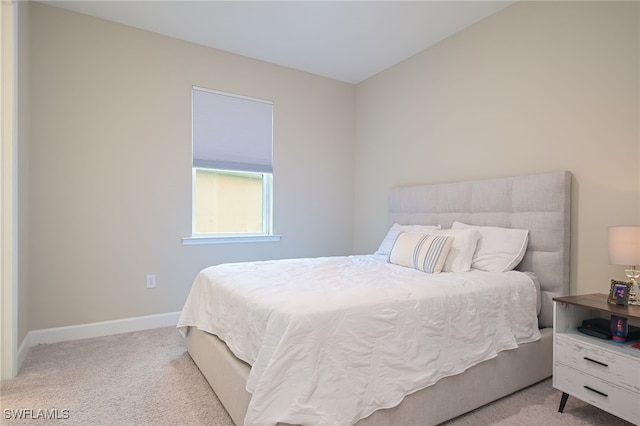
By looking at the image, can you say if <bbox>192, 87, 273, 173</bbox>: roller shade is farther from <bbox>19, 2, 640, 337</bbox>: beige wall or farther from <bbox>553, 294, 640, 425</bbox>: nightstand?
<bbox>553, 294, 640, 425</bbox>: nightstand

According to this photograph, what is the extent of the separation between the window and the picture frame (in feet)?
9.82

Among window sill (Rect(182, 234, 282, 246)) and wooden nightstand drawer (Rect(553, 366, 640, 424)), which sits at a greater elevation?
window sill (Rect(182, 234, 282, 246))

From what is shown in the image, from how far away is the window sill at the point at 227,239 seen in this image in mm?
3368

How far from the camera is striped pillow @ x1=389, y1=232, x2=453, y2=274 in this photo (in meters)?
2.37

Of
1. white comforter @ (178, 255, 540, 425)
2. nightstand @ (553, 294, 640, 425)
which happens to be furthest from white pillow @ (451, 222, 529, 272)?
nightstand @ (553, 294, 640, 425)

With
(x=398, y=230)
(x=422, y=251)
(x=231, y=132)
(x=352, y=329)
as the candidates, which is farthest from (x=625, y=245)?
(x=231, y=132)

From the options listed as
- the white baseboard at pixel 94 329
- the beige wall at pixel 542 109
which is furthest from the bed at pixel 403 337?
the white baseboard at pixel 94 329

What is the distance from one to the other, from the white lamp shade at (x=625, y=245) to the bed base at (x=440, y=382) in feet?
2.27

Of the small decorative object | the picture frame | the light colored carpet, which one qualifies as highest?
the picture frame

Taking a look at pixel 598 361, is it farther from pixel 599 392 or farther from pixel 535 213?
pixel 535 213

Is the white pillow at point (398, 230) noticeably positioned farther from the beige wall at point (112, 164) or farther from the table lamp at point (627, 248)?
the beige wall at point (112, 164)

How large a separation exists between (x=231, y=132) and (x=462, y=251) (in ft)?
8.40

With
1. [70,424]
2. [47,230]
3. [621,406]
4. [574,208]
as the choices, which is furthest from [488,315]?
[47,230]

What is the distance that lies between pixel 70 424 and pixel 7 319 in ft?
3.09
